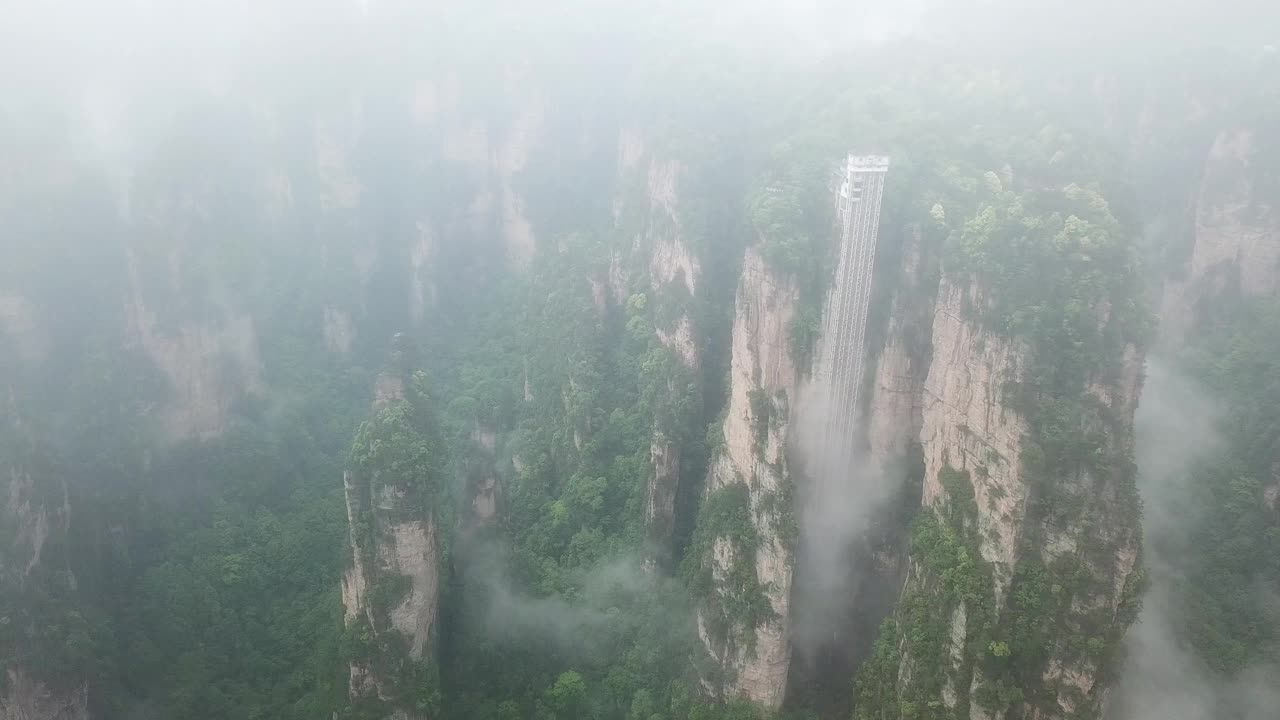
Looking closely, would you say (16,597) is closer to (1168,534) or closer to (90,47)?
(90,47)

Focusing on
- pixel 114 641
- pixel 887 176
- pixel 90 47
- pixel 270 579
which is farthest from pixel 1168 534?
pixel 90 47

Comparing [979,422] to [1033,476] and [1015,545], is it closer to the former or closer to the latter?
[1033,476]

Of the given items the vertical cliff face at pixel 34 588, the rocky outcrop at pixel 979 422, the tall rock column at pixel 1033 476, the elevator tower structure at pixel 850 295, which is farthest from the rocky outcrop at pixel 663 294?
the vertical cliff face at pixel 34 588

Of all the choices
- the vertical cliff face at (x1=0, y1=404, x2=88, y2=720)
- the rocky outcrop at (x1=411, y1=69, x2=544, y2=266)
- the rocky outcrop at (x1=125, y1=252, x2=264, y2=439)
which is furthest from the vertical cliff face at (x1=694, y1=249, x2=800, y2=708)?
the rocky outcrop at (x1=411, y1=69, x2=544, y2=266)

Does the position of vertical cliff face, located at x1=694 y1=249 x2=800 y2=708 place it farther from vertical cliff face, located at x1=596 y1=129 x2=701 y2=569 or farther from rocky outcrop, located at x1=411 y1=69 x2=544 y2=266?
rocky outcrop, located at x1=411 y1=69 x2=544 y2=266

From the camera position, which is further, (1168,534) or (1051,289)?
(1168,534)

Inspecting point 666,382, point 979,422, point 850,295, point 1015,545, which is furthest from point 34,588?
point 1015,545
